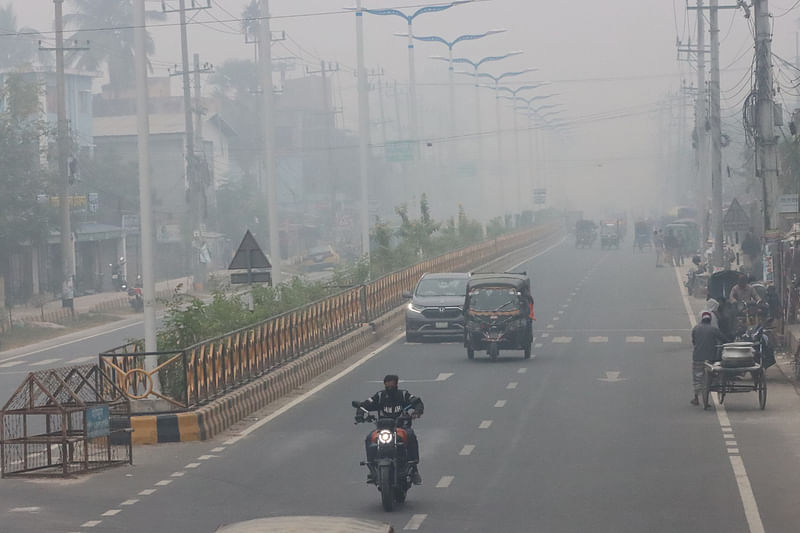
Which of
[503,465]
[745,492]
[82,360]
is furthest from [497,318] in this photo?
[745,492]

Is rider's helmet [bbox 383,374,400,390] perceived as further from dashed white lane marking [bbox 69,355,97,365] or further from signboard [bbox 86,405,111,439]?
dashed white lane marking [bbox 69,355,97,365]

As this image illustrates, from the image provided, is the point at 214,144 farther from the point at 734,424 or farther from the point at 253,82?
the point at 734,424

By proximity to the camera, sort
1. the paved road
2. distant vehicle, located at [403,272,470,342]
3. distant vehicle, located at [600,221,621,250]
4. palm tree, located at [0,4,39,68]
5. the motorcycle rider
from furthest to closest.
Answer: palm tree, located at [0,4,39,68], distant vehicle, located at [600,221,621,250], distant vehicle, located at [403,272,470,342], the motorcycle rider, the paved road

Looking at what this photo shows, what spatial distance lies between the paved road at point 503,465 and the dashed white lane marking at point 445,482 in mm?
94

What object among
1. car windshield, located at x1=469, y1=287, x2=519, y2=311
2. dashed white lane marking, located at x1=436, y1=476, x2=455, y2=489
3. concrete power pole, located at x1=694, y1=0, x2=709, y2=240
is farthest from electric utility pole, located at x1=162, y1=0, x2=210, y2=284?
dashed white lane marking, located at x1=436, y1=476, x2=455, y2=489

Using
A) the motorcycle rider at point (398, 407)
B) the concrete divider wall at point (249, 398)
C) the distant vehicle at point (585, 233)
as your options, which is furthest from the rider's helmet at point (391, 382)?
the distant vehicle at point (585, 233)

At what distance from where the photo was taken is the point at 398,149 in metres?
81.9

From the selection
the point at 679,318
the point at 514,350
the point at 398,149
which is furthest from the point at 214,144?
the point at 514,350

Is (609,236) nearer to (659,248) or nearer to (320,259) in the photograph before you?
(320,259)

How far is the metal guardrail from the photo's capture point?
71.8 feet

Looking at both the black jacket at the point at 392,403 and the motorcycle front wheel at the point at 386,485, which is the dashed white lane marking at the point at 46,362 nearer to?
the black jacket at the point at 392,403

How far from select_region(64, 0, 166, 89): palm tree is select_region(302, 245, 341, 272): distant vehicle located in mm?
42704

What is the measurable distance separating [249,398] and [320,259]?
6616 cm

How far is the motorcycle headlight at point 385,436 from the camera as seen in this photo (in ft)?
50.5
